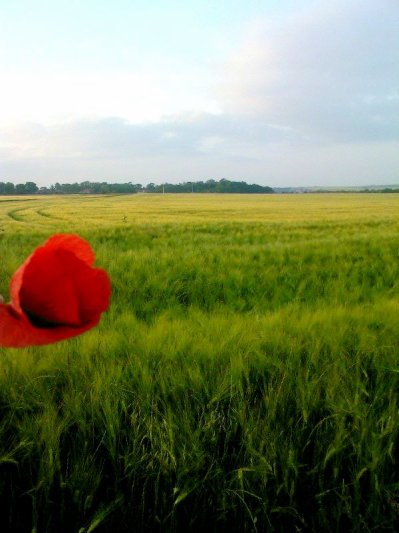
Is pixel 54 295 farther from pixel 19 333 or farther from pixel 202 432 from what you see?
pixel 202 432

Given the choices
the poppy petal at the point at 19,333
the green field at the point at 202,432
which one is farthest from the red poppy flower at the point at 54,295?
the green field at the point at 202,432

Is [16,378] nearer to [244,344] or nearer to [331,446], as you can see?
[244,344]

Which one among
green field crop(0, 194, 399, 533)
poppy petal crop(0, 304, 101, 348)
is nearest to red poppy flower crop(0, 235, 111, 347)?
poppy petal crop(0, 304, 101, 348)

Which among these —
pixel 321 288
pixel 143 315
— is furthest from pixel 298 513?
pixel 321 288

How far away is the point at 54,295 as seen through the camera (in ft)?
0.95

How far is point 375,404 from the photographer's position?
1371mm

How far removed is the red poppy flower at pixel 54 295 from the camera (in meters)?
0.28

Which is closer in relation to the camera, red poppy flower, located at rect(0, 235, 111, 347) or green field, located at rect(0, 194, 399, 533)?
red poppy flower, located at rect(0, 235, 111, 347)

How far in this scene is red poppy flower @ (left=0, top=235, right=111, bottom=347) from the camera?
0.93 ft

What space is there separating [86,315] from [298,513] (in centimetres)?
98

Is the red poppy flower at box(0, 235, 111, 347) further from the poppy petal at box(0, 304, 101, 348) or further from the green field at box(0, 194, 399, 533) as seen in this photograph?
the green field at box(0, 194, 399, 533)

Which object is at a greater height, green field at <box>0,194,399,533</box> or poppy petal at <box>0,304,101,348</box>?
poppy petal at <box>0,304,101,348</box>

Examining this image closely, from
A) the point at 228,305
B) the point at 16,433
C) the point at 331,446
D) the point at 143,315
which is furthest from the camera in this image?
the point at 228,305

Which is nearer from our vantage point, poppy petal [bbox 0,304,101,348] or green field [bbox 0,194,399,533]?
poppy petal [bbox 0,304,101,348]
